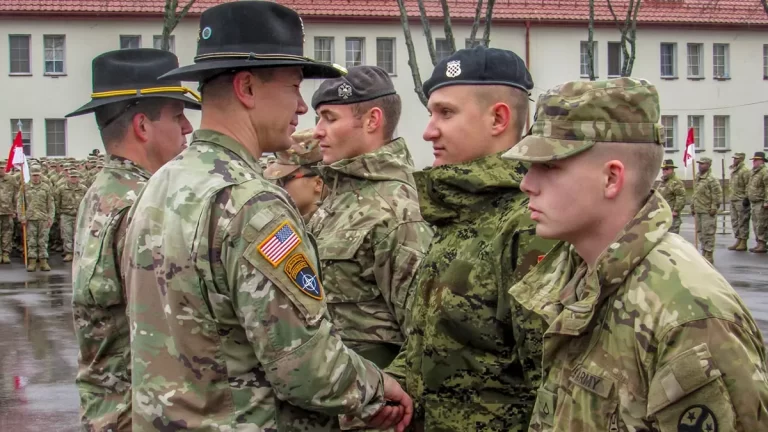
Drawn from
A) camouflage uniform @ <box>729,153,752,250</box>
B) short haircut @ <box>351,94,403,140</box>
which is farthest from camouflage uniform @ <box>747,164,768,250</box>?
short haircut @ <box>351,94,403,140</box>

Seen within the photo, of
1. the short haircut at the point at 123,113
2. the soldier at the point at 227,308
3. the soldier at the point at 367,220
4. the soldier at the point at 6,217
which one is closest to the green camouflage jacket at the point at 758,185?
the soldier at the point at 6,217

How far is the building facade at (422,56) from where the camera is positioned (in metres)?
40.4

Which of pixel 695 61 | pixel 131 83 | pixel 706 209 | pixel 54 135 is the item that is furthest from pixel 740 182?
pixel 54 135

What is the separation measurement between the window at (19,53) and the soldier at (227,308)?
4027 centimetres

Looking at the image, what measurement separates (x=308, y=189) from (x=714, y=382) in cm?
420

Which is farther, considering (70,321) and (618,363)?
(70,321)

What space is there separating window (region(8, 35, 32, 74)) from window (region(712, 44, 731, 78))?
30.7 metres

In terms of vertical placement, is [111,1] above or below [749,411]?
above

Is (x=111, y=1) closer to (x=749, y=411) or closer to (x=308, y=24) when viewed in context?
(x=308, y=24)

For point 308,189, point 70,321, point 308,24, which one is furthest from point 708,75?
point 308,189

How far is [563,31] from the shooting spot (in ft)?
144

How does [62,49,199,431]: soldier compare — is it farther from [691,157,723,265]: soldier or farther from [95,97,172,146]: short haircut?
[691,157,723,265]: soldier

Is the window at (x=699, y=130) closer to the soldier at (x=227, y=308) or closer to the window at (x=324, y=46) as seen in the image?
the window at (x=324, y=46)

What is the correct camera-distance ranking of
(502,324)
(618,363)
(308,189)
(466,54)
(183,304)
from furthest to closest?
(308,189)
(466,54)
(502,324)
(183,304)
(618,363)
